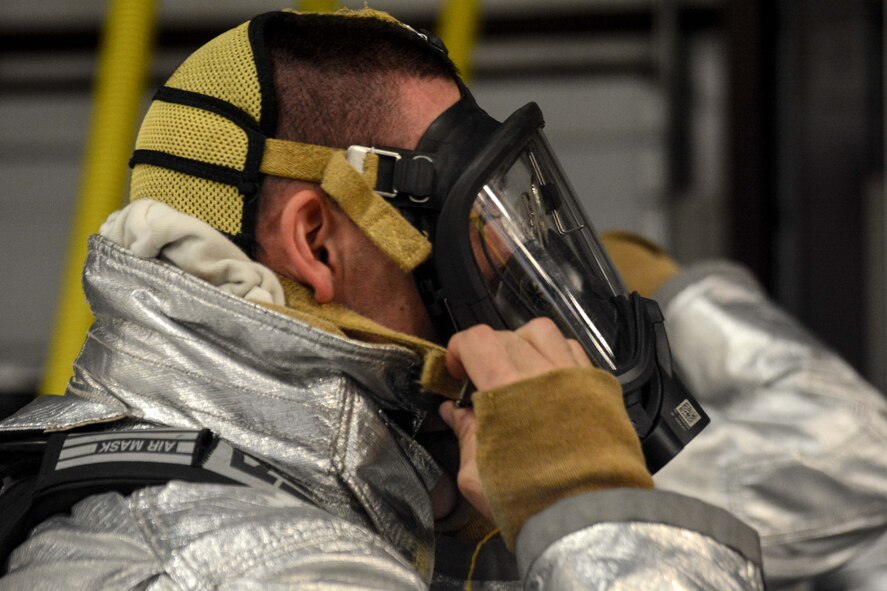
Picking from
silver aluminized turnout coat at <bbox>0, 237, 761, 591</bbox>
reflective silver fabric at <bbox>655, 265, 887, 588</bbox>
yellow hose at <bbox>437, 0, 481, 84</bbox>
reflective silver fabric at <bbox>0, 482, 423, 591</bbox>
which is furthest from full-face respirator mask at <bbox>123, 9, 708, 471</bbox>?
yellow hose at <bbox>437, 0, 481, 84</bbox>

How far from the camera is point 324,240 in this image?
1.32 m

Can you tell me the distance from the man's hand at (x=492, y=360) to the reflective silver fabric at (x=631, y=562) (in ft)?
0.46

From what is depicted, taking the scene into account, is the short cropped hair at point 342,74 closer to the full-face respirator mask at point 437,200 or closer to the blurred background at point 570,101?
the full-face respirator mask at point 437,200

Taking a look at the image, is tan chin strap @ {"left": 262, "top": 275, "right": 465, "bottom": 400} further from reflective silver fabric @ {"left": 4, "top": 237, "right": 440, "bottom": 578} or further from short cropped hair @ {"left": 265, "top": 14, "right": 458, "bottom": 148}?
short cropped hair @ {"left": 265, "top": 14, "right": 458, "bottom": 148}

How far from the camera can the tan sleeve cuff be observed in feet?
3.60

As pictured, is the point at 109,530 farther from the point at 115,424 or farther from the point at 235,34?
the point at 235,34

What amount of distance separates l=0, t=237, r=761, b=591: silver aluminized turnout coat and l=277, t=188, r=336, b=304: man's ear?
0.43 feet

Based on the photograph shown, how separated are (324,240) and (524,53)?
163 inches

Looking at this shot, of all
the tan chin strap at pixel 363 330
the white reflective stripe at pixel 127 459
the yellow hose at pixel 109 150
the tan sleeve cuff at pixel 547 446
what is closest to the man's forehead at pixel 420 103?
the tan chin strap at pixel 363 330

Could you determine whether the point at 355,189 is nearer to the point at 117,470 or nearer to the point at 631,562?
the point at 117,470

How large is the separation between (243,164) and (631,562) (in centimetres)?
65

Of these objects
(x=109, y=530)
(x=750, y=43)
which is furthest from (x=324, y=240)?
(x=750, y=43)

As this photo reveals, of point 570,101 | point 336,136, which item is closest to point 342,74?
point 336,136

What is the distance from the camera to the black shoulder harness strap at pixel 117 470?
1.06 meters
